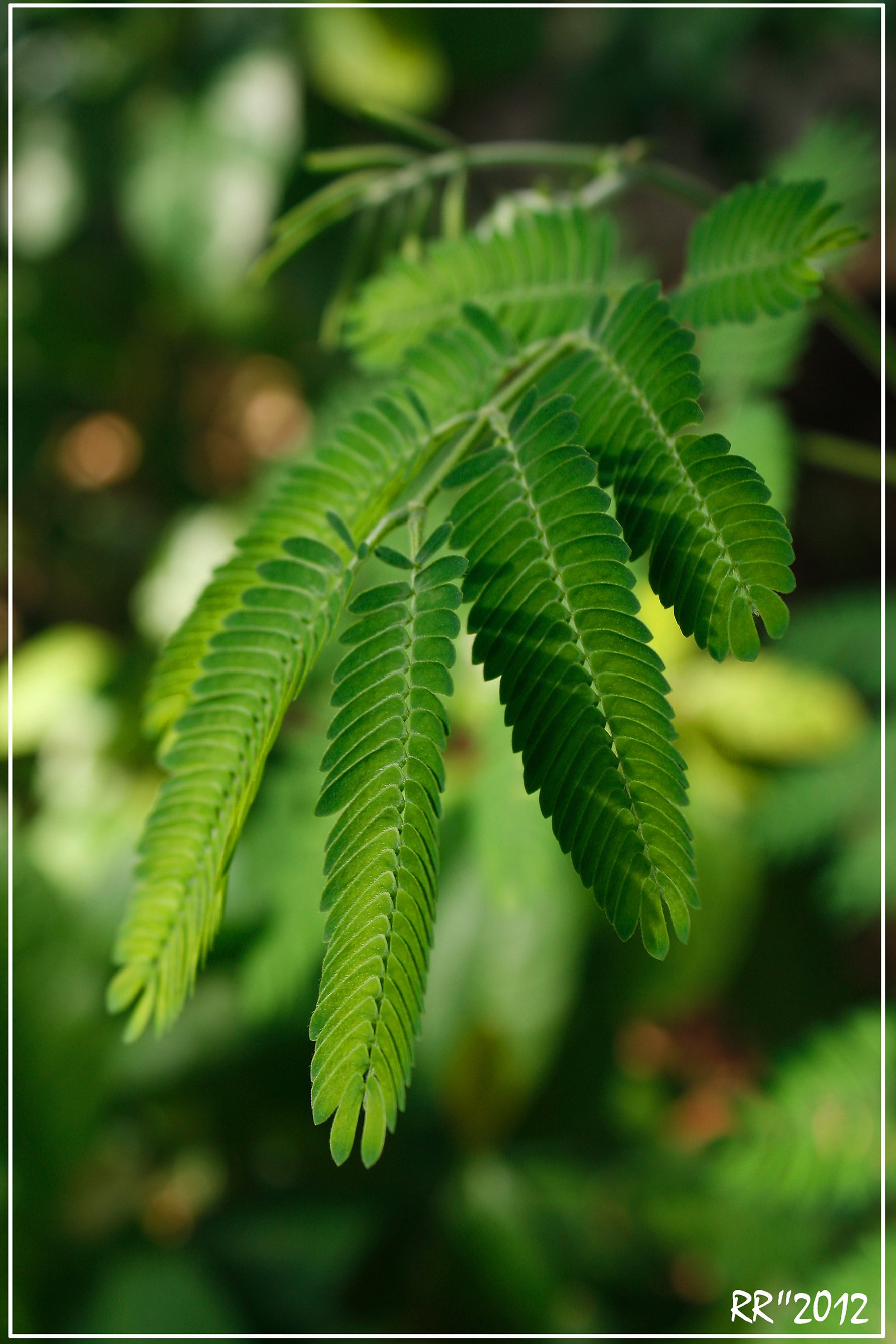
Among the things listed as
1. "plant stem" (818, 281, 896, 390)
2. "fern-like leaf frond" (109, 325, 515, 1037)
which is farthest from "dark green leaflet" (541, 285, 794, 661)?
"plant stem" (818, 281, 896, 390)

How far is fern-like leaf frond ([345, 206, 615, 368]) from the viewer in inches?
31.6

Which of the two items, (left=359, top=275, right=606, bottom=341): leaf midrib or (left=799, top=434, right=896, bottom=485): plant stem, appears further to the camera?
(left=799, top=434, right=896, bottom=485): plant stem

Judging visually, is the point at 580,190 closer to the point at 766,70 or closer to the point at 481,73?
the point at 481,73

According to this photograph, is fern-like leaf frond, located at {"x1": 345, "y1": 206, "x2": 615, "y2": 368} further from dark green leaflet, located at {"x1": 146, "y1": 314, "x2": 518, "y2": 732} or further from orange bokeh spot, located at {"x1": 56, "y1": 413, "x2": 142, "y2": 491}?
orange bokeh spot, located at {"x1": 56, "y1": 413, "x2": 142, "y2": 491}

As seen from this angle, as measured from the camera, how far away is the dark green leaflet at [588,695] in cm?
48

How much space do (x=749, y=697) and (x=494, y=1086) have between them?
2.56 feet

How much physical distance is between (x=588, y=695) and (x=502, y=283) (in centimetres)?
46

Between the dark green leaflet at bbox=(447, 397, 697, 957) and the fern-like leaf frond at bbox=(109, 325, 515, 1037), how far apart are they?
10 centimetres

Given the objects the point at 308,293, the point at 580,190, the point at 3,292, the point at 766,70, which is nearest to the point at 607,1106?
the point at 580,190

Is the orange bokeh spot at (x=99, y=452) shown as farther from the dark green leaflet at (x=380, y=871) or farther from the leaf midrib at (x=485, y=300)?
the dark green leaflet at (x=380, y=871)

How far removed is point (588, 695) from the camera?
19.5 inches

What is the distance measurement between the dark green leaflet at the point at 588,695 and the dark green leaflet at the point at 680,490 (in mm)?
44

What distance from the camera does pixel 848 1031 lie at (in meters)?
1.30

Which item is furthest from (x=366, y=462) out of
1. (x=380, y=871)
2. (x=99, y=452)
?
(x=99, y=452)
